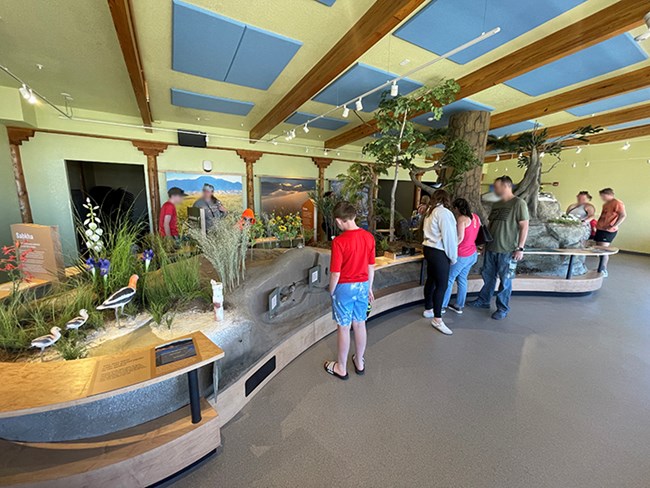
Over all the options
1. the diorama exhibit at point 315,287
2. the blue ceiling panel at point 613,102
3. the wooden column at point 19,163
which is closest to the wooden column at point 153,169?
the diorama exhibit at point 315,287

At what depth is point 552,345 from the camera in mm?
2732

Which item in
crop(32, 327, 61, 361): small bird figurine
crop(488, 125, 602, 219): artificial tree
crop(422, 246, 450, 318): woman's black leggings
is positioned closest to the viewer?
crop(32, 327, 61, 361): small bird figurine

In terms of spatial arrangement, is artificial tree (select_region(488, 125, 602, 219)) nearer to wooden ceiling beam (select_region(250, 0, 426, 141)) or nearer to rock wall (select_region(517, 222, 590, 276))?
rock wall (select_region(517, 222, 590, 276))

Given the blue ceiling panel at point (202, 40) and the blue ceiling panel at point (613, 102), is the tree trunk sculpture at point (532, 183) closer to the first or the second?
the blue ceiling panel at point (613, 102)

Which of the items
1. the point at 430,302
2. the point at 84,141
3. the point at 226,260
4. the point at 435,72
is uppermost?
the point at 435,72

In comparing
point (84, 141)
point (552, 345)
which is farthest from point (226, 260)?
point (84, 141)

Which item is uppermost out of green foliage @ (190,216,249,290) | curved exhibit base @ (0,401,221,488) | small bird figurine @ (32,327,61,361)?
green foliage @ (190,216,249,290)

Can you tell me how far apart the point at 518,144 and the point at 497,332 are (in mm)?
4252

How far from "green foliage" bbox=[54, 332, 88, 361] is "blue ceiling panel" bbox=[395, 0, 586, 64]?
11.8ft

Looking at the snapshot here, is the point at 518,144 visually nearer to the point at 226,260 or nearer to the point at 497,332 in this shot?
the point at 497,332

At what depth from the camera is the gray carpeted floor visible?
1.43m

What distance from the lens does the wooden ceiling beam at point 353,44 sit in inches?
84.1

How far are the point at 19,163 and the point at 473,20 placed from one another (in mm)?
7252

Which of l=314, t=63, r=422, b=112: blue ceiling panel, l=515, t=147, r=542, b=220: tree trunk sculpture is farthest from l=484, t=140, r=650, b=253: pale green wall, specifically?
l=314, t=63, r=422, b=112: blue ceiling panel
